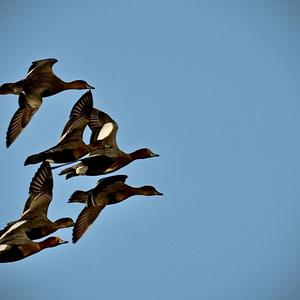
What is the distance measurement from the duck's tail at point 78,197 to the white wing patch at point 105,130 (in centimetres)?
134

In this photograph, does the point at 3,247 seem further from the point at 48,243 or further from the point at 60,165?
the point at 60,165

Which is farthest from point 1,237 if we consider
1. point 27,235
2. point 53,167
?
point 53,167

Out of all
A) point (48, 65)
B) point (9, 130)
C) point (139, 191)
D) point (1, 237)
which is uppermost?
point (48, 65)

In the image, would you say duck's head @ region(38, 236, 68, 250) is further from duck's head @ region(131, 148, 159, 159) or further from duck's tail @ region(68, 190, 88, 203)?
duck's head @ region(131, 148, 159, 159)

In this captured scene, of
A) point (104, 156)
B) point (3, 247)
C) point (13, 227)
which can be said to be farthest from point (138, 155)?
point (3, 247)

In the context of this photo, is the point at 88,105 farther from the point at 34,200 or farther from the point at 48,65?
the point at 34,200

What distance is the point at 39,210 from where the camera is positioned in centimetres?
1930

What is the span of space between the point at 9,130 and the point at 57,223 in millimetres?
2275

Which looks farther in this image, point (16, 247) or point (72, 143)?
point (72, 143)

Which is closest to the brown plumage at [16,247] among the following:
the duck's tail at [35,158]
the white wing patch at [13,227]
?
the white wing patch at [13,227]

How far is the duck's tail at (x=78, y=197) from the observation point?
20047 mm

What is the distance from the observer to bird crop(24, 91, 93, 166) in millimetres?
19281

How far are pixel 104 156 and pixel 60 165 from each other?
35.8 inches

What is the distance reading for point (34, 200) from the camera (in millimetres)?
19406
